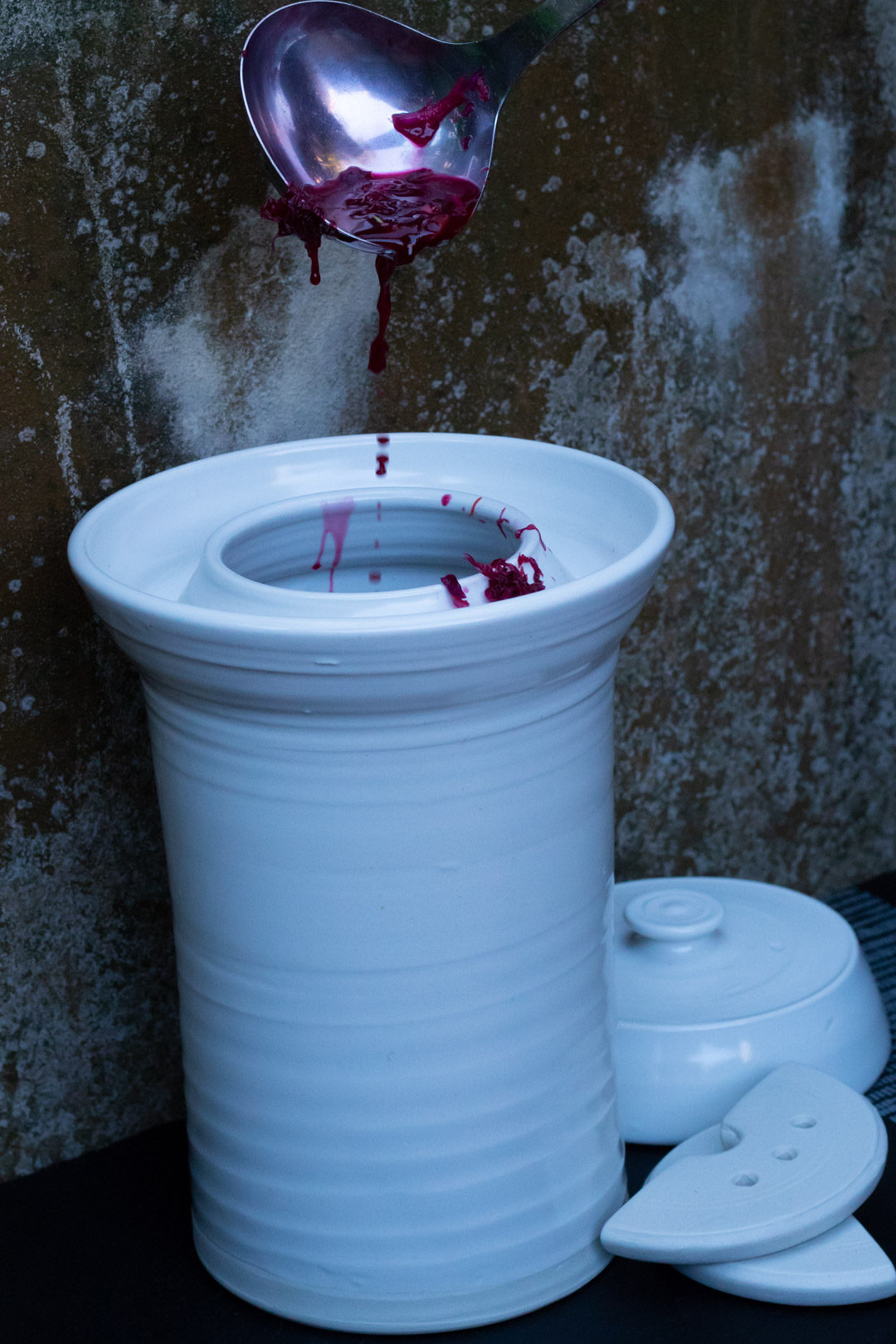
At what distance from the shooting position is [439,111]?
132 centimetres

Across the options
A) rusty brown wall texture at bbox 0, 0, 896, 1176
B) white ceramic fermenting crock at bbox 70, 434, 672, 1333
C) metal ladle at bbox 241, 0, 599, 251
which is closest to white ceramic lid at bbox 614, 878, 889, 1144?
white ceramic fermenting crock at bbox 70, 434, 672, 1333

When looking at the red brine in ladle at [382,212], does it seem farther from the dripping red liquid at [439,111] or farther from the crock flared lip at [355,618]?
the crock flared lip at [355,618]

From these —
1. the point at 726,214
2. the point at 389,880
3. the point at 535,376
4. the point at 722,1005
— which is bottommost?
the point at 722,1005

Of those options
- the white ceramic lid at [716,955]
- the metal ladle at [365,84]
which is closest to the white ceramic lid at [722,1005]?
the white ceramic lid at [716,955]

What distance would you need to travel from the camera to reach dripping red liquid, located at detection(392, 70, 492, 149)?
131 cm

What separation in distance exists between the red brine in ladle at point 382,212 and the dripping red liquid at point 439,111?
1.7 inches

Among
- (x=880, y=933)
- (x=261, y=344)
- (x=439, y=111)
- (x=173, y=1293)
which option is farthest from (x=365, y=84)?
(x=880, y=933)

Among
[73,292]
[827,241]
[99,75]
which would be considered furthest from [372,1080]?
[827,241]

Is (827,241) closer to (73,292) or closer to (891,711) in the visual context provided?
(891,711)

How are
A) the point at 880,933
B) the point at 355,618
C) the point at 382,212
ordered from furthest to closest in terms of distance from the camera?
the point at 880,933
the point at 382,212
the point at 355,618

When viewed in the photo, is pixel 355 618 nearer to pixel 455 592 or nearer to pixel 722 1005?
pixel 455 592

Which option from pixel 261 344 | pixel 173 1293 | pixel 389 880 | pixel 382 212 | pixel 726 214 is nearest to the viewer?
pixel 389 880

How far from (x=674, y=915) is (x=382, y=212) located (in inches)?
32.9

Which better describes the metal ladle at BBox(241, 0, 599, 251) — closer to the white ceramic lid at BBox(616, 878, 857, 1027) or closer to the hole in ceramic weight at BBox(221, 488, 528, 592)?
the hole in ceramic weight at BBox(221, 488, 528, 592)
